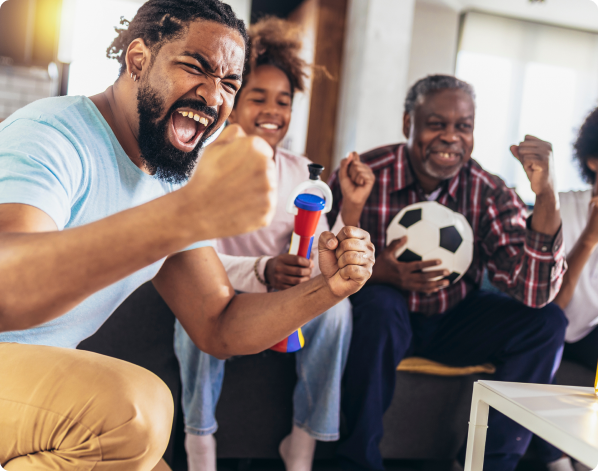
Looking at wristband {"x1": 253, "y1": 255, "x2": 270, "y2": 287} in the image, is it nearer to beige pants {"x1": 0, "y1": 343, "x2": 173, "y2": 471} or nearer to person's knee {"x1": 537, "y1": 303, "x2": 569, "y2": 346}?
beige pants {"x1": 0, "y1": 343, "x2": 173, "y2": 471}

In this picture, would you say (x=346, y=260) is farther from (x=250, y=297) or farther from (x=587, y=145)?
(x=587, y=145)

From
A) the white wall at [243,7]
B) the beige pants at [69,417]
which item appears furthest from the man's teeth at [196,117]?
the white wall at [243,7]

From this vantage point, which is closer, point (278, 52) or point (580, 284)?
point (580, 284)

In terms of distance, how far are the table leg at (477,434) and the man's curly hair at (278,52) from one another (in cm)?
127

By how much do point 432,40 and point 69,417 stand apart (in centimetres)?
545

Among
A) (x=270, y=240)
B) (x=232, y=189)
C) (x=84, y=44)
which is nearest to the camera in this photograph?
(x=232, y=189)

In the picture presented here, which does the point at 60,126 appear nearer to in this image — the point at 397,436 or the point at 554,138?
the point at 397,436

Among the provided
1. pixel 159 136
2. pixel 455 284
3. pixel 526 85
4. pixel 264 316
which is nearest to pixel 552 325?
pixel 455 284

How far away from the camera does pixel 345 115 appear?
3838 mm

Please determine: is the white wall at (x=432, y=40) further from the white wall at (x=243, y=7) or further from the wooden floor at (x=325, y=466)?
the wooden floor at (x=325, y=466)

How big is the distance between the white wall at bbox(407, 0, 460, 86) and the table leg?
472 cm

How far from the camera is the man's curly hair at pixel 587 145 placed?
6.29 feet

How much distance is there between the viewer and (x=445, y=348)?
145 centimetres

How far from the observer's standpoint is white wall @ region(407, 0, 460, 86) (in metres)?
5.18
